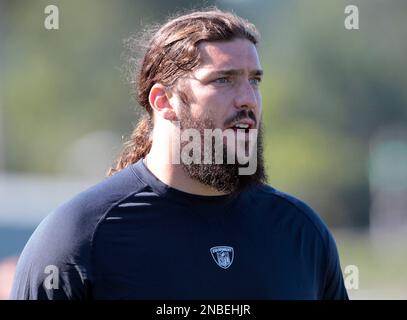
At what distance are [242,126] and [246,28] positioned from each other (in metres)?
0.49

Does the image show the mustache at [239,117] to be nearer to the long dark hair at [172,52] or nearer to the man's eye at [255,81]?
the man's eye at [255,81]

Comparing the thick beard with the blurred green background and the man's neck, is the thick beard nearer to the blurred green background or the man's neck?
the man's neck

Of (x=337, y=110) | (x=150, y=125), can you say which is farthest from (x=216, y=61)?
(x=337, y=110)

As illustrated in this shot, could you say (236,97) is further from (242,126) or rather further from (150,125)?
(150,125)

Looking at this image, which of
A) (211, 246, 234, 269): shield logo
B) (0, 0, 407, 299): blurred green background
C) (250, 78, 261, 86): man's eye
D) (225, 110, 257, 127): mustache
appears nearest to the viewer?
(211, 246, 234, 269): shield logo

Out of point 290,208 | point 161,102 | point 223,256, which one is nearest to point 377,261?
point 290,208

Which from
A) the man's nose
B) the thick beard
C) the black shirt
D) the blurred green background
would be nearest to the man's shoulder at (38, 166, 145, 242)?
the black shirt

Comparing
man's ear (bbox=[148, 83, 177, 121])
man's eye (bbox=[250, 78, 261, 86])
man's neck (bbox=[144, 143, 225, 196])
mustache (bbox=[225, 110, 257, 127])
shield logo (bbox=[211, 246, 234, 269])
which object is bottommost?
shield logo (bbox=[211, 246, 234, 269])

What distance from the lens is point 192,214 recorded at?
342 cm

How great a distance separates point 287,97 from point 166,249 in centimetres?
1779

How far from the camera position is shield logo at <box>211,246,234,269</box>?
333cm

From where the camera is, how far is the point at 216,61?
140 inches

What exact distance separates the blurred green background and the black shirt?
13.3 m

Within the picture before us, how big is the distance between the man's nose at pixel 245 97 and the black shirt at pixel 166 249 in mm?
373
